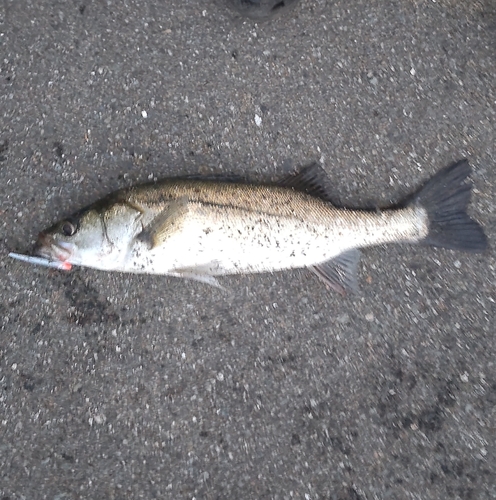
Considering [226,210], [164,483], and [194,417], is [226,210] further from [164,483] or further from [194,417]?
[164,483]

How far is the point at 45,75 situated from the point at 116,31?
544 millimetres

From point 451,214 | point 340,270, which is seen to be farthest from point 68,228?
point 451,214

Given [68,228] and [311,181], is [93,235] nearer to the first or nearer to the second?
[68,228]

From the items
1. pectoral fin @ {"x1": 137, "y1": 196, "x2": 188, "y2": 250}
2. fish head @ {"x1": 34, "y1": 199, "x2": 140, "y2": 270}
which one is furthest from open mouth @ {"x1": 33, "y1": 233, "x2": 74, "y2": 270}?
pectoral fin @ {"x1": 137, "y1": 196, "x2": 188, "y2": 250}

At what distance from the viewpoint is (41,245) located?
8.75 feet

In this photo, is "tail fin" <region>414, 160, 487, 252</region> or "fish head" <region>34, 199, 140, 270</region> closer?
"fish head" <region>34, 199, 140, 270</region>

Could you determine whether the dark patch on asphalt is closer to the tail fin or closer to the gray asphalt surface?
the gray asphalt surface

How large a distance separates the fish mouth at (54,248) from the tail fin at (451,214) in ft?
6.97

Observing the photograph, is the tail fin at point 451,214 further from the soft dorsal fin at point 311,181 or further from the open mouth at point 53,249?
the open mouth at point 53,249

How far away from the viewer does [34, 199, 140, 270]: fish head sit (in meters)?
2.65

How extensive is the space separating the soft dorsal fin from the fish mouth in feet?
4.36

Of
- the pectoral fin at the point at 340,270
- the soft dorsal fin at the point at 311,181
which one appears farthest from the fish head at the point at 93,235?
the pectoral fin at the point at 340,270

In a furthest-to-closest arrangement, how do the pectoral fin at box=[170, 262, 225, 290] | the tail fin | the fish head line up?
the tail fin < the pectoral fin at box=[170, 262, 225, 290] < the fish head

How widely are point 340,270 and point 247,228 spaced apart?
66 centimetres
